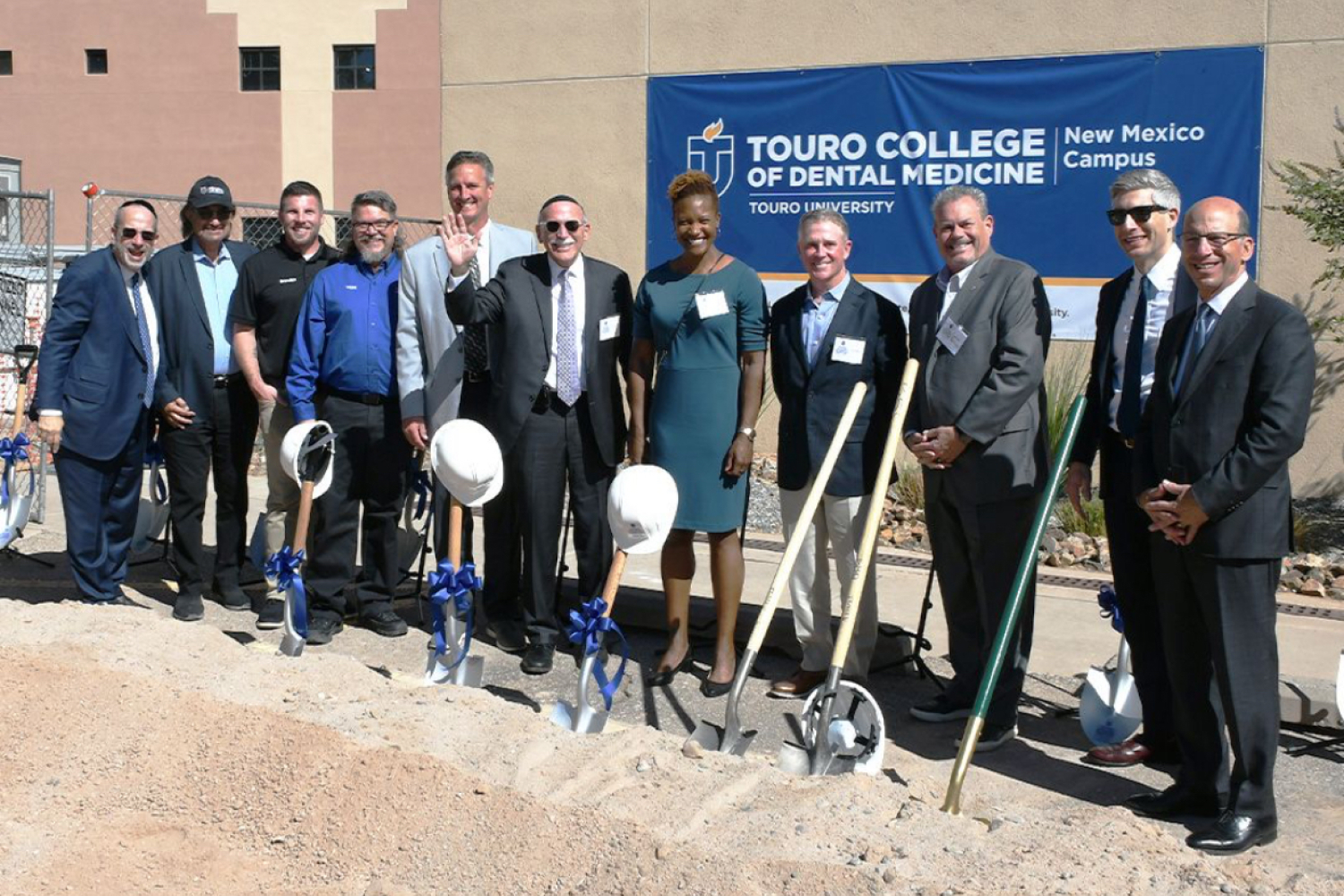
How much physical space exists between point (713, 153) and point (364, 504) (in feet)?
18.7

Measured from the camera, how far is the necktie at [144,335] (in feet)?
22.7

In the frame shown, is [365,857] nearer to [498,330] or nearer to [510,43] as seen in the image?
[498,330]

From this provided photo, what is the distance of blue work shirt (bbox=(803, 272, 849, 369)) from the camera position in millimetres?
5801

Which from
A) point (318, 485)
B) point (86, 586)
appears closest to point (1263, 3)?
point (318, 485)

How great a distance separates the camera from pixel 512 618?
6797mm

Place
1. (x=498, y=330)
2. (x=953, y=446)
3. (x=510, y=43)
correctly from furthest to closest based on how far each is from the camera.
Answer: (x=510, y=43)
(x=498, y=330)
(x=953, y=446)

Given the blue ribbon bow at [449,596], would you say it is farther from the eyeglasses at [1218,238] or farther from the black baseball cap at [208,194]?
the eyeglasses at [1218,238]

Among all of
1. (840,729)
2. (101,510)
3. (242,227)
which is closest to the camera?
(840,729)

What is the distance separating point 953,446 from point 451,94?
8507 millimetres

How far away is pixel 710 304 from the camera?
5855 mm

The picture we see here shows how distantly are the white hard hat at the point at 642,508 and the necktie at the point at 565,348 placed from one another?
91 cm

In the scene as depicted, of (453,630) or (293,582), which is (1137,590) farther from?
(293,582)

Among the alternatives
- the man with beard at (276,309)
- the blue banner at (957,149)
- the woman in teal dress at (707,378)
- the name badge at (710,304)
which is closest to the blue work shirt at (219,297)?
the man with beard at (276,309)

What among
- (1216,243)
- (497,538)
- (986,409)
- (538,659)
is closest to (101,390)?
(497,538)
